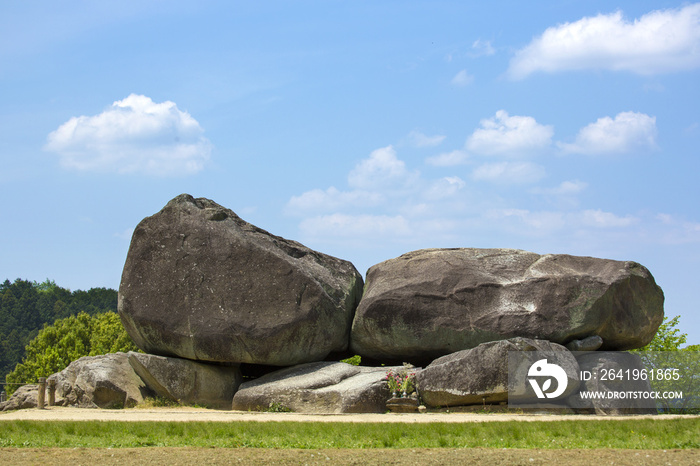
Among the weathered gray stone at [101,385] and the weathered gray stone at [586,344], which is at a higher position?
the weathered gray stone at [586,344]

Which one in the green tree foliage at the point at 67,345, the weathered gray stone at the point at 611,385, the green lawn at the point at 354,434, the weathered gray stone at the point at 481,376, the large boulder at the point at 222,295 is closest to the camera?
the green lawn at the point at 354,434

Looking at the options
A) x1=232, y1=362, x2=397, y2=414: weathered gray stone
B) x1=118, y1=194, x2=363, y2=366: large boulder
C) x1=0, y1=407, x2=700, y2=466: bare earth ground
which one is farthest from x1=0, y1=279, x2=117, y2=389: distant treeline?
x1=0, y1=407, x2=700, y2=466: bare earth ground

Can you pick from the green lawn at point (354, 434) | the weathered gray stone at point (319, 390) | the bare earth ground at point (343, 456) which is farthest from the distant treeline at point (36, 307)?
the bare earth ground at point (343, 456)

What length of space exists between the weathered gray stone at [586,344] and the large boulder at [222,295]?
6.29m

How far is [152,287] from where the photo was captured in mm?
20000

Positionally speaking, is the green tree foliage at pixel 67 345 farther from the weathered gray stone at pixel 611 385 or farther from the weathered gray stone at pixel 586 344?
the weathered gray stone at pixel 611 385

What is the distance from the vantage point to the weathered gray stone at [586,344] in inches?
744

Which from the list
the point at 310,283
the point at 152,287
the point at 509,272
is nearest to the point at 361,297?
the point at 310,283

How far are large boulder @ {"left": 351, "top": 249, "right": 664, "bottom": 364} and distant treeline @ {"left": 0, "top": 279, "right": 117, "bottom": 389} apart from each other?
6013 cm

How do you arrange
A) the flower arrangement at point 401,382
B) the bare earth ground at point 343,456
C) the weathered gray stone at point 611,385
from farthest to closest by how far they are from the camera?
the flower arrangement at point 401,382 < the weathered gray stone at point 611,385 < the bare earth ground at point 343,456

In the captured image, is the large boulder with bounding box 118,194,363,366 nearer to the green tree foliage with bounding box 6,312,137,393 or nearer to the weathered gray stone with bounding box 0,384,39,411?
the weathered gray stone with bounding box 0,384,39,411

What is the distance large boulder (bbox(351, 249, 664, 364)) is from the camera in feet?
62.3

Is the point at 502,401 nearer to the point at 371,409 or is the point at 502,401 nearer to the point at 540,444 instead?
the point at 371,409

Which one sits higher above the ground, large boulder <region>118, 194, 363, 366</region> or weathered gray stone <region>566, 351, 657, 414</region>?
large boulder <region>118, 194, 363, 366</region>
